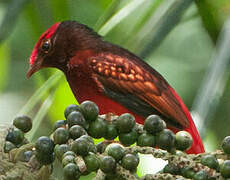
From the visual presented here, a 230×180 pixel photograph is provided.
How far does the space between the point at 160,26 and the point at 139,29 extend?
0.17 metres

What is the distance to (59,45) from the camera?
4457 mm

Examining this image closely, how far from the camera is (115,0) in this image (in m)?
2.94

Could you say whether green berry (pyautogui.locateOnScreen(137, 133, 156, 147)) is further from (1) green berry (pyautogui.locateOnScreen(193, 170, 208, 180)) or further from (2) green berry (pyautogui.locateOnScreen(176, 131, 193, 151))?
(1) green berry (pyautogui.locateOnScreen(193, 170, 208, 180))

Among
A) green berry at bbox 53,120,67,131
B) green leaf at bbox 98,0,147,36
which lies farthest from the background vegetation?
green berry at bbox 53,120,67,131

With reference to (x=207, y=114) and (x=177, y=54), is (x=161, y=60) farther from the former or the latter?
(x=207, y=114)

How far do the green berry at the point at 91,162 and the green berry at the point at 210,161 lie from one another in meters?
0.29

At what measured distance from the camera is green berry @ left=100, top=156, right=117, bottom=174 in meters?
1.66

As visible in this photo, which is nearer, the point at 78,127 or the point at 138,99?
the point at 78,127

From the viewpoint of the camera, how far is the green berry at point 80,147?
5.56 feet

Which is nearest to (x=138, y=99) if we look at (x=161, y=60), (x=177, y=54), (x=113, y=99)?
(x=113, y=99)

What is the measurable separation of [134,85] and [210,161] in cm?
260

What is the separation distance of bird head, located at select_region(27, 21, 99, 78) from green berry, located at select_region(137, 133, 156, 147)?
2510mm

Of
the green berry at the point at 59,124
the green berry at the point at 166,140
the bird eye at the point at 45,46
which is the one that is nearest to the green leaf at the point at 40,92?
the green berry at the point at 59,124

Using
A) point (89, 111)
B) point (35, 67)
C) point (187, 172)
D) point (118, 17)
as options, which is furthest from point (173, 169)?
point (35, 67)
